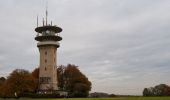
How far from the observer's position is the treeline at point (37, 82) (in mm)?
75312

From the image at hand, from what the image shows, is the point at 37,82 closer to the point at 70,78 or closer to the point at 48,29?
the point at 70,78

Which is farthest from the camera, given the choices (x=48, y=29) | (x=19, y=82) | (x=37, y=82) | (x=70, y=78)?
(x=70, y=78)

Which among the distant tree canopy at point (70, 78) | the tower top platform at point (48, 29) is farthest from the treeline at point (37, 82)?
the tower top platform at point (48, 29)

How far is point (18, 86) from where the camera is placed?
7544cm

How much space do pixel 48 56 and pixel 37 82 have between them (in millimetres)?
7099

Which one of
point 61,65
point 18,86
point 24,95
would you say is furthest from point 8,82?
point 61,65

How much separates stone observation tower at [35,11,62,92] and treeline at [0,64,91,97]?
237 centimetres

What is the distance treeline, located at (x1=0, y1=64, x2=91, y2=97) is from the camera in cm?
7531

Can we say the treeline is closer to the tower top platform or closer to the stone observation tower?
the stone observation tower

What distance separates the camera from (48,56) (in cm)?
8338

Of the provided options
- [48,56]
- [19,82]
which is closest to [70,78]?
[48,56]

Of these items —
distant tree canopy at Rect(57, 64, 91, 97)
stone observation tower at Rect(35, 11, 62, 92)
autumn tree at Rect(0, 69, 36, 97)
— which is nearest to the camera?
autumn tree at Rect(0, 69, 36, 97)

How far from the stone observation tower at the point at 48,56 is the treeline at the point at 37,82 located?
237 centimetres

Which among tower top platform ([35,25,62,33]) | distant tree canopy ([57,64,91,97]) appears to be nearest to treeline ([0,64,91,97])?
distant tree canopy ([57,64,91,97])
